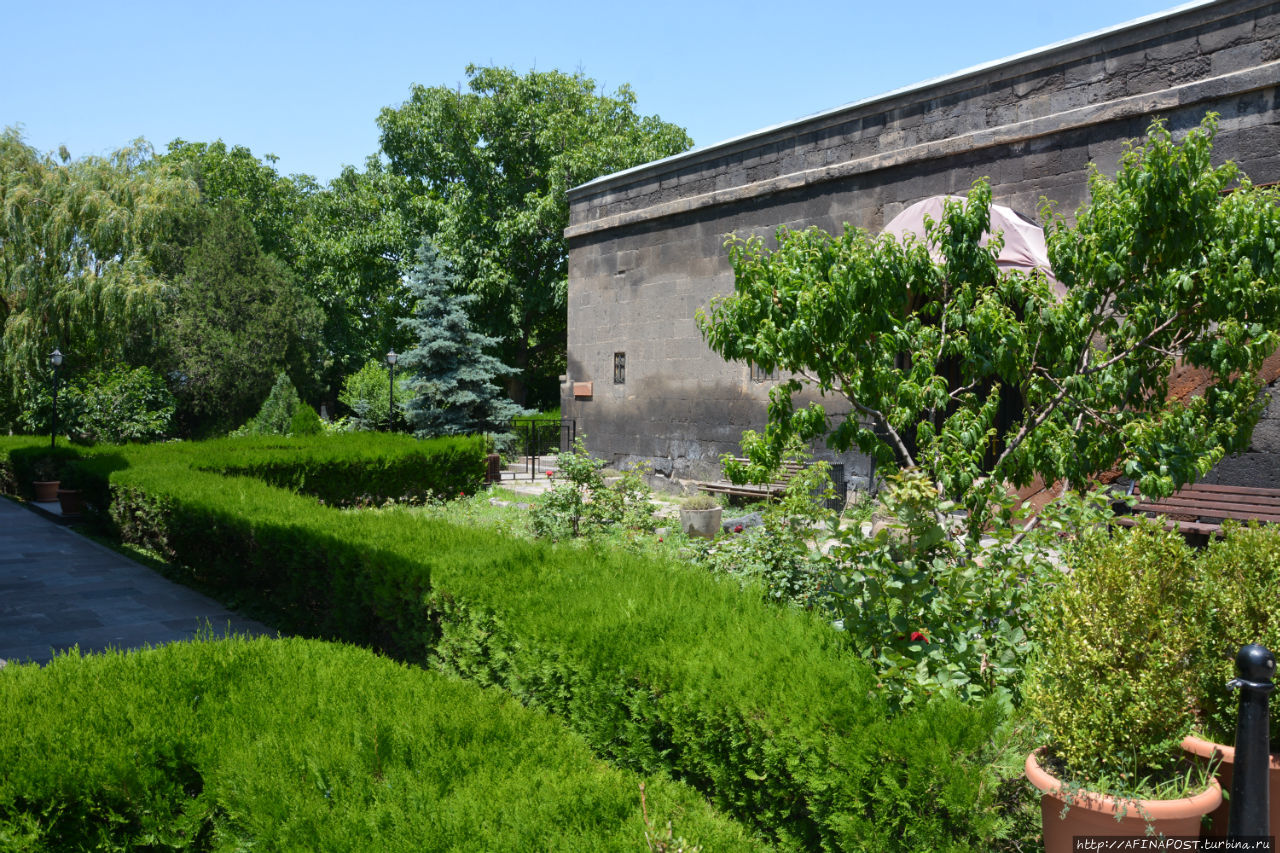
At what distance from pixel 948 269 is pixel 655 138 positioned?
2492 centimetres

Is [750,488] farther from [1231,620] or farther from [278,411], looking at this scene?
[278,411]

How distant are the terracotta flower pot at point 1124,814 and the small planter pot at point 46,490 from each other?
620 inches

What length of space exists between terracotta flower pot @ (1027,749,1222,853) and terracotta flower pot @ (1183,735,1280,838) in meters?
0.21

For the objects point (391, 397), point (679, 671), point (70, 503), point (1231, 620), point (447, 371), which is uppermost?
point (447, 371)

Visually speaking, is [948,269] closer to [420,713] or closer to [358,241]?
[420,713]

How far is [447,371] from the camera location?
2152cm

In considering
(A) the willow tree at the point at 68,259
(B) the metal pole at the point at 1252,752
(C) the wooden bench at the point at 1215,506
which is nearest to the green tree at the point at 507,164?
(A) the willow tree at the point at 68,259

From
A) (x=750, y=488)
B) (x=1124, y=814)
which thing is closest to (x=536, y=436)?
(x=750, y=488)

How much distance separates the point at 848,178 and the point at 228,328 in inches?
811

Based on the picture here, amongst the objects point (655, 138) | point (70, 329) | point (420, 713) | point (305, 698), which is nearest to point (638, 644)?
point (420, 713)

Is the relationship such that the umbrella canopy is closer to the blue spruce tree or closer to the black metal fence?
the black metal fence

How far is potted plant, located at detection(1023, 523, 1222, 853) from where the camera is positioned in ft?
9.55

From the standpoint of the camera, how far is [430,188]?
96.2 ft

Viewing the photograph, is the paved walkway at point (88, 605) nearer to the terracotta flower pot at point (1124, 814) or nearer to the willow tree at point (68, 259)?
the terracotta flower pot at point (1124, 814)
